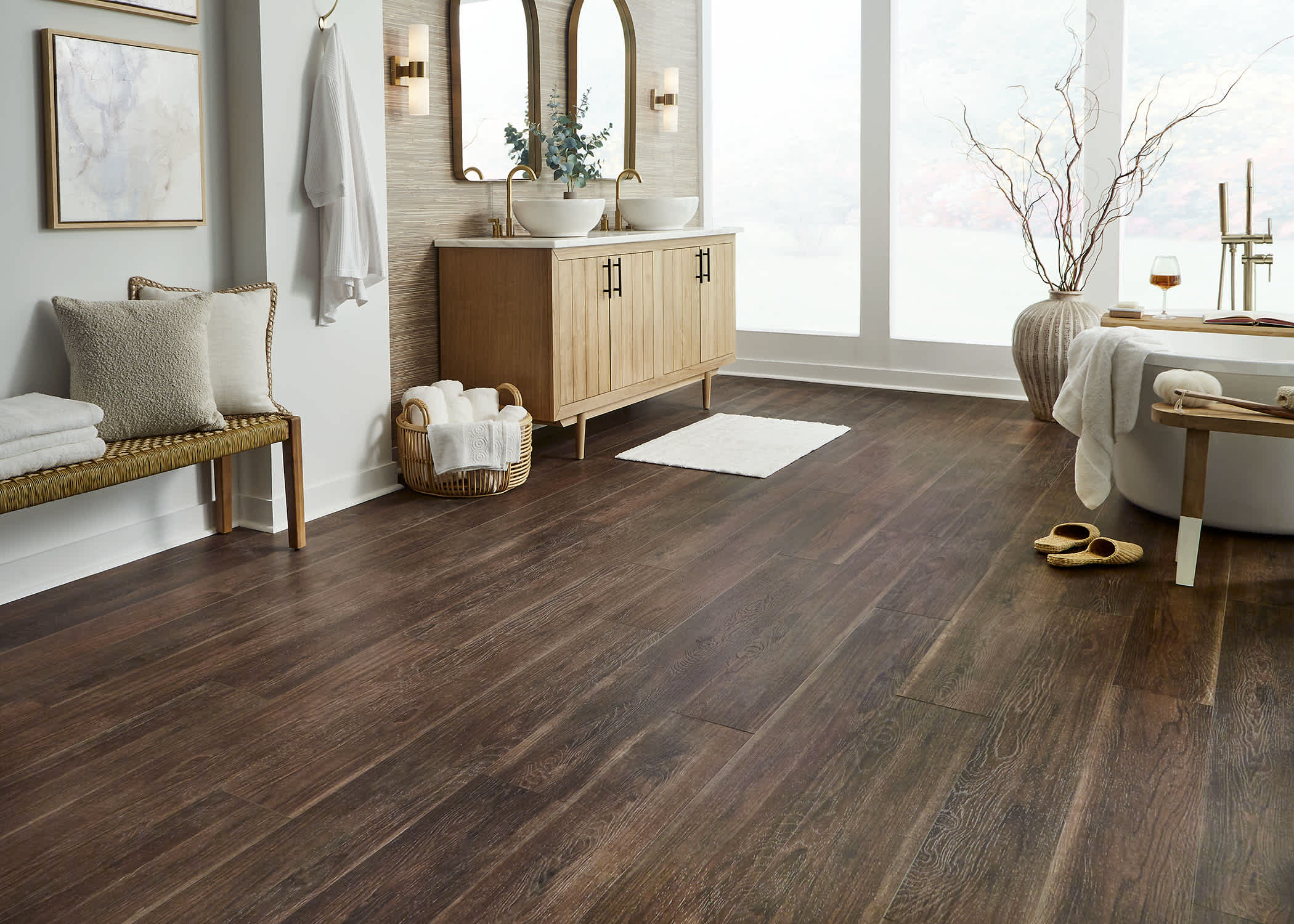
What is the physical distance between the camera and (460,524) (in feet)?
12.4

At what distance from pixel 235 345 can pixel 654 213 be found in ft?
8.06

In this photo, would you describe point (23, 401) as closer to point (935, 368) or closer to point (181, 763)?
point (181, 763)

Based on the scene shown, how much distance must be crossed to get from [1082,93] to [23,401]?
16.1 ft

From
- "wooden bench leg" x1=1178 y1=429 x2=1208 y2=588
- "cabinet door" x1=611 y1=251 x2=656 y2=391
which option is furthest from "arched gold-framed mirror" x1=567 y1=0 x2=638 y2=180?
"wooden bench leg" x1=1178 y1=429 x2=1208 y2=588

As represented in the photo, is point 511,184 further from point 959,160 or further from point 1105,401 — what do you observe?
point 1105,401

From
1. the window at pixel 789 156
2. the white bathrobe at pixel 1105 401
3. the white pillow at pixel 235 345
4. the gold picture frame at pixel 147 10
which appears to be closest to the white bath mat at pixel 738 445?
the white bathrobe at pixel 1105 401

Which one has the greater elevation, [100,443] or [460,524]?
[100,443]

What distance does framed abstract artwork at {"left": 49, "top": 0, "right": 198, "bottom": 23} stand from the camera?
3.13m

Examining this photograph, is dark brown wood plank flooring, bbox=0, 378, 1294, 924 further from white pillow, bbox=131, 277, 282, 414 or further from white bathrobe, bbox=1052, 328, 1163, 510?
white pillow, bbox=131, 277, 282, 414

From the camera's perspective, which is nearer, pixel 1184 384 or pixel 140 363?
pixel 140 363

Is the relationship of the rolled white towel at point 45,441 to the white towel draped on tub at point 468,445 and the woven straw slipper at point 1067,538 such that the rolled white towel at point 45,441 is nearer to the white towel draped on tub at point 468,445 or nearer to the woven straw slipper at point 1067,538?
the white towel draped on tub at point 468,445

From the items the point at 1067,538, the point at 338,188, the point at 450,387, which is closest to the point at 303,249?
the point at 338,188

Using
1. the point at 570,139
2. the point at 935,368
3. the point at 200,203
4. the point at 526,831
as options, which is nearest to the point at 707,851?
the point at 526,831

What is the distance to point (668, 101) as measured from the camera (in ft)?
20.2
